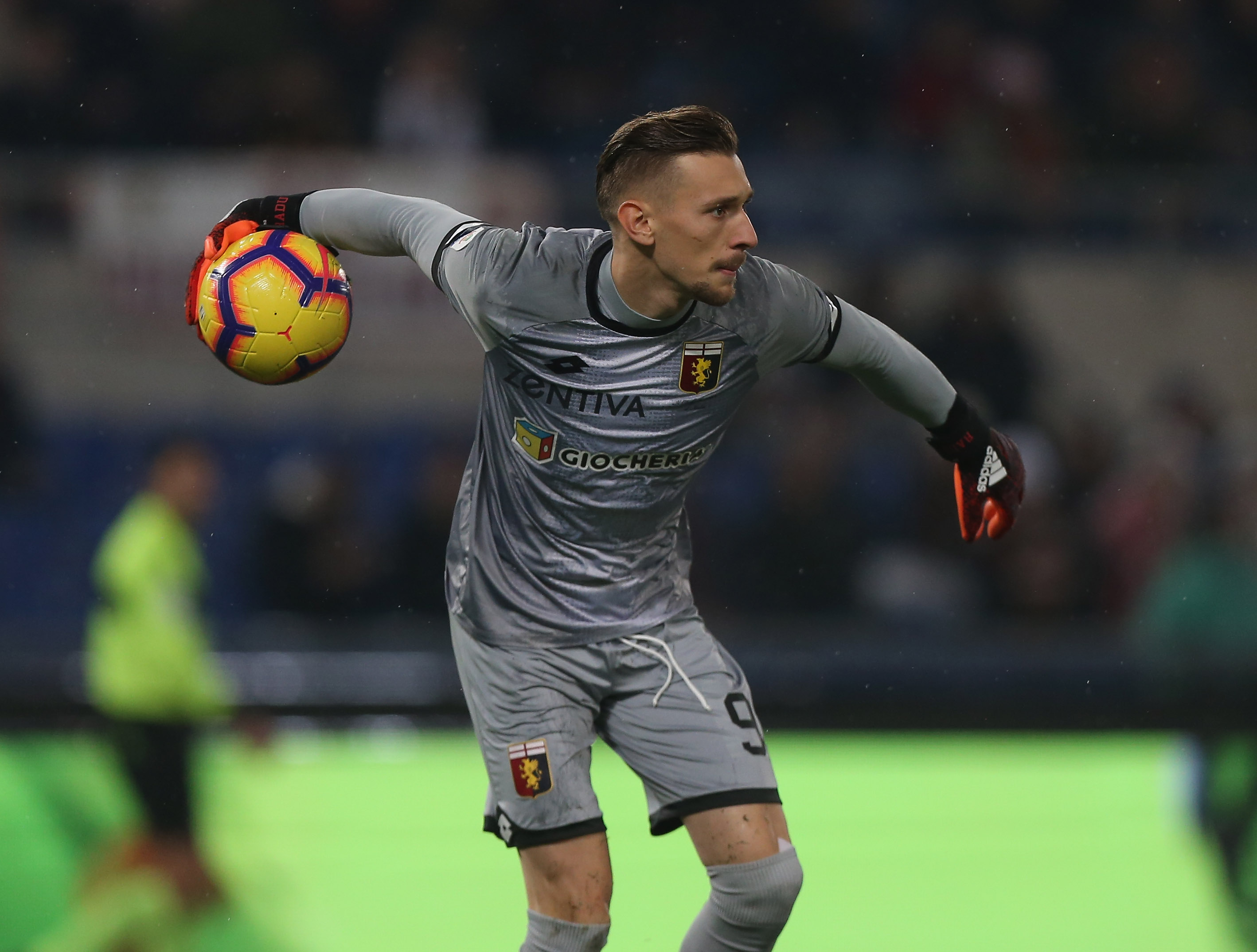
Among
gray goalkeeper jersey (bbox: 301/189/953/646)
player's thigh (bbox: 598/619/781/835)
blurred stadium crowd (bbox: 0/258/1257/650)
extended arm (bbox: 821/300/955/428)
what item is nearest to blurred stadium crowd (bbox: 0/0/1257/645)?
blurred stadium crowd (bbox: 0/258/1257/650)

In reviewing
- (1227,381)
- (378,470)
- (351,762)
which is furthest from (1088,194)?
(351,762)

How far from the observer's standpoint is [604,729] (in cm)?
323

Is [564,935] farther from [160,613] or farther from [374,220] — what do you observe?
[160,613]

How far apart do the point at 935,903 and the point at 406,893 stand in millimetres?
1458

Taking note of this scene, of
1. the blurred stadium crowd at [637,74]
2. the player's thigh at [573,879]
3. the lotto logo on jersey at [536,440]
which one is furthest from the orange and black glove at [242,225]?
the blurred stadium crowd at [637,74]

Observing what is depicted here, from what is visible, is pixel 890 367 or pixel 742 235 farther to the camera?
pixel 890 367

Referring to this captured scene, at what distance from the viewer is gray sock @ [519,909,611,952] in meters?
2.97

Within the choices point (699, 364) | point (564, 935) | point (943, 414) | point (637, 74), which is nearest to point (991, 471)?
point (943, 414)

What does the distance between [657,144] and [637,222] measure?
0.15 meters

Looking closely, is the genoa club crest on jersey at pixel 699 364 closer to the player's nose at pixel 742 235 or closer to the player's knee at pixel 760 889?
the player's nose at pixel 742 235

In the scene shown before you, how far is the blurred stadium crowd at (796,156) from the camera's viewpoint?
303 inches

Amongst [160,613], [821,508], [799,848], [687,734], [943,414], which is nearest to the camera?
[687,734]

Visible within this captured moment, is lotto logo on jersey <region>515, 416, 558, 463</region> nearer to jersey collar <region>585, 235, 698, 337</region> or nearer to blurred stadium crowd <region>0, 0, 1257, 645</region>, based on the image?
jersey collar <region>585, 235, 698, 337</region>

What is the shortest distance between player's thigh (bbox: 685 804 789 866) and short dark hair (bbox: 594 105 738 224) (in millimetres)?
1151
